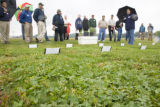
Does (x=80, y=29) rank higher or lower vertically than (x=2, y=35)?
higher

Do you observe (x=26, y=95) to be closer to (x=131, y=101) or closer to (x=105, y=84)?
(x=105, y=84)

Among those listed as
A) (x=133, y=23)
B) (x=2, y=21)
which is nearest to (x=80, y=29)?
(x=133, y=23)

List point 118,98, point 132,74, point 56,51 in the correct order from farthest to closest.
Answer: point 56,51 → point 132,74 → point 118,98

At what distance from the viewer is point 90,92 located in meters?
2.03

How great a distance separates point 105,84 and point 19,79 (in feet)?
5.10

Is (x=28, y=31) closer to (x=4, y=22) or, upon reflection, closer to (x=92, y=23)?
(x=4, y=22)

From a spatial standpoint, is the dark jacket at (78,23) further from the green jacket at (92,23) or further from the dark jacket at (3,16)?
the dark jacket at (3,16)

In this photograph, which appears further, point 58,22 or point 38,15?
point 58,22

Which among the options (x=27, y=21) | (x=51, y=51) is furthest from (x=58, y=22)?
(x=51, y=51)

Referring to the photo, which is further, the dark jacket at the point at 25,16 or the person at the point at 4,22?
the dark jacket at the point at 25,16

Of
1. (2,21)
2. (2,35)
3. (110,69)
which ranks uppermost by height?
(2,21)

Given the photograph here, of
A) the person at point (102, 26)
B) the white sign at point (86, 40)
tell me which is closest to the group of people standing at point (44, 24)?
the person at point (102, 26)

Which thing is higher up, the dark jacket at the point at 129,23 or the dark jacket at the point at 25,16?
the dark jacket at the point at 25,16

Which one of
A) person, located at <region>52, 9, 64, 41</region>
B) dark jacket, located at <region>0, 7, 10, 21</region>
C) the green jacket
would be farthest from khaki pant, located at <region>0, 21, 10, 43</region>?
the green jacket
